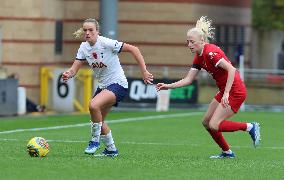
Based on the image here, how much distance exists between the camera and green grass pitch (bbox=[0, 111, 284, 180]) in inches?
594

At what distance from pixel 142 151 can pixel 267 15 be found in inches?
1635

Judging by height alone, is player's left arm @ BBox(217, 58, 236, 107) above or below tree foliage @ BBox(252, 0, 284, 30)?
above

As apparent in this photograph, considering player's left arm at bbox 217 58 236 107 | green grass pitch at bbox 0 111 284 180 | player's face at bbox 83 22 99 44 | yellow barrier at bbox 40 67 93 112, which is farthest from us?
yellow barrier at bbox 40 67 93 112

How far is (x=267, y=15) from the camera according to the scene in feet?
197

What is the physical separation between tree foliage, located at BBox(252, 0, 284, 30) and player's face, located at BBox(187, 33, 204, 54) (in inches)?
1640

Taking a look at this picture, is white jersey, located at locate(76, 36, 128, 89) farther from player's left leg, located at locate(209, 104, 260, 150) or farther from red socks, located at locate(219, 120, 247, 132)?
red socks, located at locate(219, 120, 247, 132)

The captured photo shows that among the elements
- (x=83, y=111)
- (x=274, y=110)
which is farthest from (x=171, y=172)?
(x=274, y=110)

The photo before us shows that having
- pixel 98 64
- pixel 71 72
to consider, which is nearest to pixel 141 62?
pixel 98 64

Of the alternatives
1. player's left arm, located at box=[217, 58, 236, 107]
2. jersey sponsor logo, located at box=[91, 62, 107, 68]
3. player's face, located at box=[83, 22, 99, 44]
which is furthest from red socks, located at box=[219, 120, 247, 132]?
player's face, located at box=[83, 22, 99, 44]

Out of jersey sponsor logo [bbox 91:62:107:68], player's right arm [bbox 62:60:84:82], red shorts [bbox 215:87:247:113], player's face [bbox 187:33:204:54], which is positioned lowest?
red shorts [bbox 215:87:247:113]

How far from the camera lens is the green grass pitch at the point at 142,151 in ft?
49.5

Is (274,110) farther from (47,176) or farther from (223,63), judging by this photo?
(47,176)

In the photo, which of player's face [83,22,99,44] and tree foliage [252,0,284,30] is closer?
player's face [83,22,99,44]

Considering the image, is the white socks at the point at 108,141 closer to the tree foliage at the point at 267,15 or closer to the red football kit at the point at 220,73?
the red football kit at the point at 220,73
